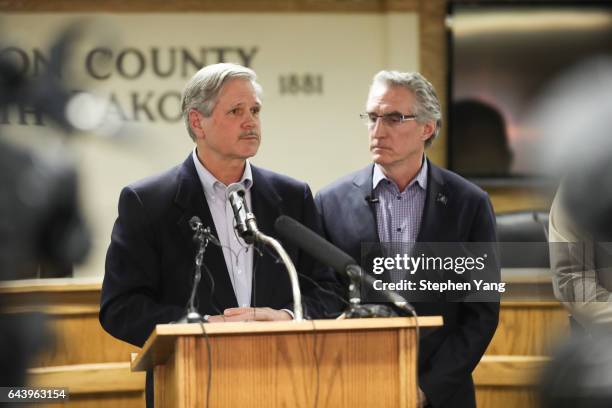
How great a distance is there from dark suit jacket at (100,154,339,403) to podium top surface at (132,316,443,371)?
0.49 meters

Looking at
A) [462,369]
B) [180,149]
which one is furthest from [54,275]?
[180,149]

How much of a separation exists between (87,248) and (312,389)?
1.19m

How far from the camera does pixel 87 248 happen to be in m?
0.99

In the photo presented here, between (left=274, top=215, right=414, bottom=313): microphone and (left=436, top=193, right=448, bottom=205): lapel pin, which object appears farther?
(left=436, top=193, right=448, bottom=205): lapel pin

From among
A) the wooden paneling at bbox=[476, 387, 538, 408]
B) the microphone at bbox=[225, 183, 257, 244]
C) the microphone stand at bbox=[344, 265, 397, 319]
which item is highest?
the microphone at bbox=[225, 183, 257, 244]

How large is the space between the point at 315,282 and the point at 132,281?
1.69 ft

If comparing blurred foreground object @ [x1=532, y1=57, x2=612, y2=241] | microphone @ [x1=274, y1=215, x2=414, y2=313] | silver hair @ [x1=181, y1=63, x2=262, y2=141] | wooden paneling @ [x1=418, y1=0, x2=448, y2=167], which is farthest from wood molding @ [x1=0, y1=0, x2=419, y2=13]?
blurred foreground object @ [x1=532, y1=57, x2=612, y2=241]

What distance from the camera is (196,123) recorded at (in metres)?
2.98

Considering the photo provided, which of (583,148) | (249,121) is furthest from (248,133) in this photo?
(583,148)

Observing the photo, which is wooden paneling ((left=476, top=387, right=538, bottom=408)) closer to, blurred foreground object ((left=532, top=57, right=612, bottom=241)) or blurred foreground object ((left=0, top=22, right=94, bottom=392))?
blurred foreground object ((left=0, top=22, right=94, bottom=392))

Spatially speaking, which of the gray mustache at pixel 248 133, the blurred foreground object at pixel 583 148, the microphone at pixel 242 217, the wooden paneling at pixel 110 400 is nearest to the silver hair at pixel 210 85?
the gray mustache at pixel 248 133

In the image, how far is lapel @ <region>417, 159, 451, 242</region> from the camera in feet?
9.86

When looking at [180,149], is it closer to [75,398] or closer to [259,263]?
[75,398]

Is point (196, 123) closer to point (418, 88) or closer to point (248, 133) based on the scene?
point (248, 133)
